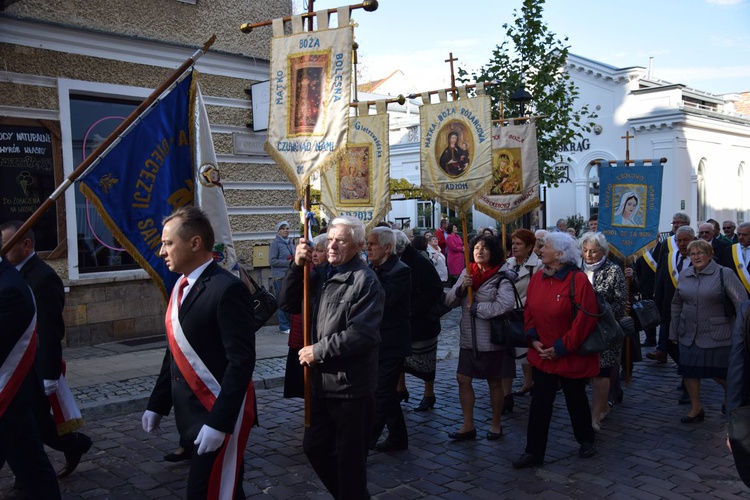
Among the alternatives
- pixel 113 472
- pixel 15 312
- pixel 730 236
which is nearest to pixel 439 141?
pixel 113 472

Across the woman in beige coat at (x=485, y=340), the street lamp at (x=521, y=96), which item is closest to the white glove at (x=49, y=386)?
the woman in beige coat at (x=485, y=340)

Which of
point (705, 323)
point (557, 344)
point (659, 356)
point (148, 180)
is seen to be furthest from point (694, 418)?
point (148, 180)

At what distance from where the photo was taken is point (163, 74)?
11297 mm

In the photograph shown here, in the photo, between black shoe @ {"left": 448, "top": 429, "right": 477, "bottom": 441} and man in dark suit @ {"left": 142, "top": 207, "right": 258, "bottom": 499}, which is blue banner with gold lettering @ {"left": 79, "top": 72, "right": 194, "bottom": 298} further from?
black shoe @ {"left": 448, "top": 429, "right": 477, "bottom": 441}

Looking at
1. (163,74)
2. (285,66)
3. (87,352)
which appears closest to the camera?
(285,66)

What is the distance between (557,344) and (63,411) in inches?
147

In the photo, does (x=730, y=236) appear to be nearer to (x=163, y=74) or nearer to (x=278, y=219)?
(x=278, y=219)

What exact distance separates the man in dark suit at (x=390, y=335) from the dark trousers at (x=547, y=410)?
1.07 meters

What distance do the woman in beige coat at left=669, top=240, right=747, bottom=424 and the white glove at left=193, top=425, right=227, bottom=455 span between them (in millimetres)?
5250

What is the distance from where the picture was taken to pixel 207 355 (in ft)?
11.6

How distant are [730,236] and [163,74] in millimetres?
10145

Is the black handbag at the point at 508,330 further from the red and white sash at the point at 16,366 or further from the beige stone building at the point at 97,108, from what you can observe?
the beige stone building at the point at 97,108

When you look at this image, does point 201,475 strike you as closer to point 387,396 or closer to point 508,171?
point 387,396

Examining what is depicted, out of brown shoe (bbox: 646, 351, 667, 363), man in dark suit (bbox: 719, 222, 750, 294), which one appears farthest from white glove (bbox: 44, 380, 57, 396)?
brown shoe (bbox: 646, 351, 667, 363)
